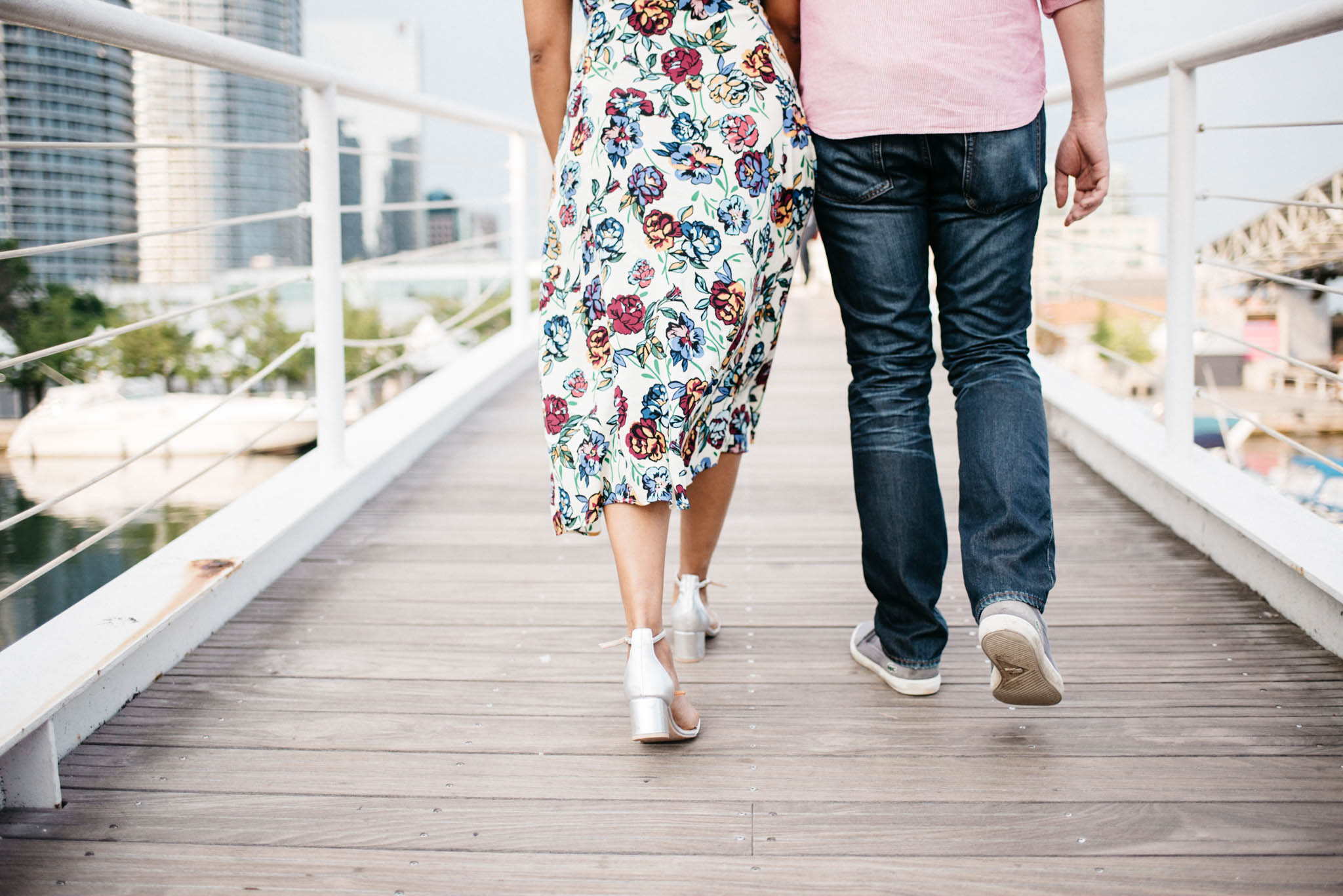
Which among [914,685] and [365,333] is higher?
[365,333]

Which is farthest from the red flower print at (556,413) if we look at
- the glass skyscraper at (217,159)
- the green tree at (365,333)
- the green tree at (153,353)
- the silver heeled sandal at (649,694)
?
the green tree at (365,333)

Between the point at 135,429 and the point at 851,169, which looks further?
the point at 135,429

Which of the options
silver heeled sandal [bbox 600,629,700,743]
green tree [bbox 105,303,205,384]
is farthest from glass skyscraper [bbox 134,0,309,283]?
silver heeled sandal [bbox 600,629,700,743]

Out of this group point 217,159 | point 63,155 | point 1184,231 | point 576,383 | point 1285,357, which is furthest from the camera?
point 217,159

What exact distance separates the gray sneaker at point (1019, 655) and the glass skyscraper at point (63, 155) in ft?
43.6

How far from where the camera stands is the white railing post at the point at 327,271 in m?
1.91

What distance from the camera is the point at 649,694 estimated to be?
1.07 meters

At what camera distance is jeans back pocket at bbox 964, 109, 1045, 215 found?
109cm

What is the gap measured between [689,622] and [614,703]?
0.17 m

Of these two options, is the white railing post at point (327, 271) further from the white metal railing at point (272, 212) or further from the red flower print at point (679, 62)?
the red flower print at point (679, 62)

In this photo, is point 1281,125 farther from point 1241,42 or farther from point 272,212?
point 272,212

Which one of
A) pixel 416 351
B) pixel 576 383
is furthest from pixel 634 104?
pixel 416 351

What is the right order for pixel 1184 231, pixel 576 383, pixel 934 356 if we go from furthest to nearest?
1. pixel 1184 231
2. pixel 934 356
3. pixel 576 383

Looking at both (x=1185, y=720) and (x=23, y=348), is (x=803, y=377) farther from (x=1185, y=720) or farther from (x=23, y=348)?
(x=23, y=348)
